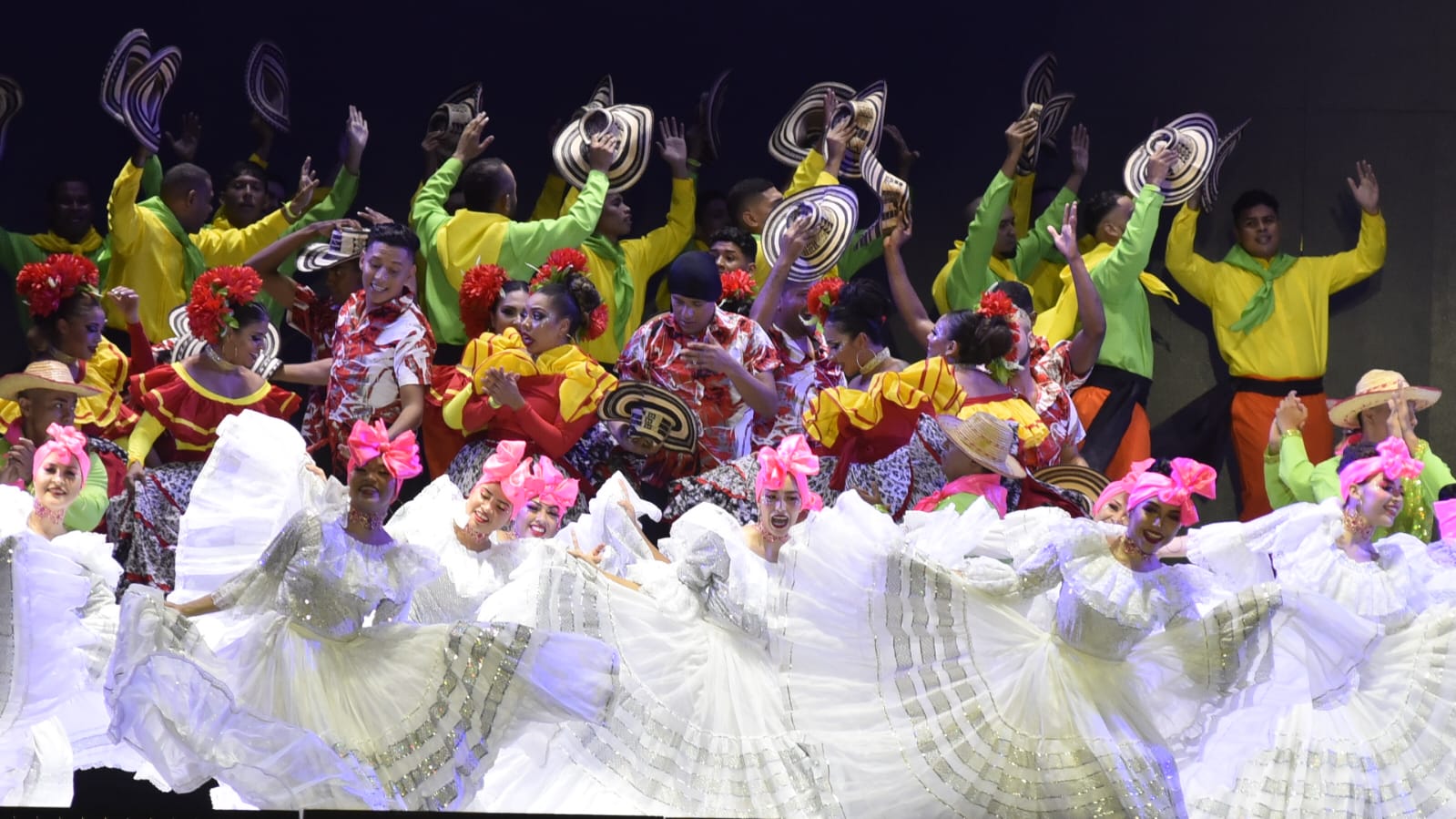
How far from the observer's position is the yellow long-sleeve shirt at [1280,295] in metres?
8.88

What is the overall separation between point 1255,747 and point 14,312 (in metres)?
5.54

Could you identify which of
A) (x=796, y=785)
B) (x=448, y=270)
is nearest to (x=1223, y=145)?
(x=448, y=270)

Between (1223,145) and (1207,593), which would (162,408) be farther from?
(1223,145)

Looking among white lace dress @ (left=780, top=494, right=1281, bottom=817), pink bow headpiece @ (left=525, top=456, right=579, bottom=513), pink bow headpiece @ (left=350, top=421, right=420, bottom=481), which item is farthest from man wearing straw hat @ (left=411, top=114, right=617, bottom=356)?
white lace dress @ (left=780, top=494, right=1281, bottom=817)

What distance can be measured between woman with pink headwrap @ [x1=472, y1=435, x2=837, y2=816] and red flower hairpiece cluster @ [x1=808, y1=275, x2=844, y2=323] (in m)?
1.79

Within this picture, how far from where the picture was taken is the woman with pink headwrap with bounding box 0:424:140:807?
541 centimetres

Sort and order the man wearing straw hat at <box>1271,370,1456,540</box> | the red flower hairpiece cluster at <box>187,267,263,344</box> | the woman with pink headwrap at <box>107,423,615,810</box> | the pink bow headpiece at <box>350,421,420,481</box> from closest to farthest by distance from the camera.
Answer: the woman with pink headwrap at <box>107,423,615,810</box>
the pink bow headpiece at <box>350,421,420,481</box>
the red flower hairpiece cluster at <box>187,267,263,344</box>
the man wearing straw hat at <box>1271,370,1456,540</box>

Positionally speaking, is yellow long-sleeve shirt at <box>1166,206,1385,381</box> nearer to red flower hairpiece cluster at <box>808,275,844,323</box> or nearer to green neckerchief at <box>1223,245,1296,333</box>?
green neckerchief at <box>1223,245,1296,333</box>

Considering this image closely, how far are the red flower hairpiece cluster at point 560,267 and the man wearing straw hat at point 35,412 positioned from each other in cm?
154

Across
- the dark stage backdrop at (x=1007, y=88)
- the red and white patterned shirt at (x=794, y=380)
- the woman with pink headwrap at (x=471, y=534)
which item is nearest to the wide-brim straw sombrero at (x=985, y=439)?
the red and white patterned shirt at (x=794, y=380)

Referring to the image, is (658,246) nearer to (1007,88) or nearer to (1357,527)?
(1007,88)

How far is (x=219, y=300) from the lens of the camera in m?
6.71

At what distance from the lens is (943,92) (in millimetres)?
9492

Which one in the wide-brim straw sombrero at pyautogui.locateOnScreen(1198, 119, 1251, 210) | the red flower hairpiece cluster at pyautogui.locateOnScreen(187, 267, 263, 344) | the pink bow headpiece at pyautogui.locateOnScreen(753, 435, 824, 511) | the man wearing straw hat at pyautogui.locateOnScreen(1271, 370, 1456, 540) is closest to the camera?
the pink bow headpiece at pyautogui.locateOnScreen(753, 435, 824, 511)
